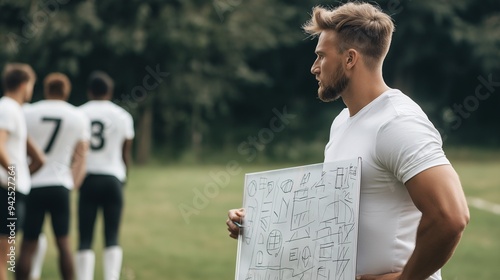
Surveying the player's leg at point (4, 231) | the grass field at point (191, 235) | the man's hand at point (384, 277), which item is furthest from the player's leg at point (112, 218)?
the man's hand at point (384, 277)

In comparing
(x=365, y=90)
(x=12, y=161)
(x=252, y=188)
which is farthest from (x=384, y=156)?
(x=12, y=161)

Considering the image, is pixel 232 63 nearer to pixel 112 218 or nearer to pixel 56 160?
pixel 112 218

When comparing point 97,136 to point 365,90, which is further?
point 97,136

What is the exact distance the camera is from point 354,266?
10.5 ft

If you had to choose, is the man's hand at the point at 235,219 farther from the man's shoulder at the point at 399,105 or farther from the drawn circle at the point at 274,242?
the man's shoulder at the point at 399,105

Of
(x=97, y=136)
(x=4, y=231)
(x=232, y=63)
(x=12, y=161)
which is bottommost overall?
(x=4, y=231)

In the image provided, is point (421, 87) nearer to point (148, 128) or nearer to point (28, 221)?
point (148, 128)

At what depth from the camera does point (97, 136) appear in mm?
9336

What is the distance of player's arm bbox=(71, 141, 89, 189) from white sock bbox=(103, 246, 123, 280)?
827 millimetres

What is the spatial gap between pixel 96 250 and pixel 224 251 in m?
1.83

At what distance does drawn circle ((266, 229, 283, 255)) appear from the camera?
364cm

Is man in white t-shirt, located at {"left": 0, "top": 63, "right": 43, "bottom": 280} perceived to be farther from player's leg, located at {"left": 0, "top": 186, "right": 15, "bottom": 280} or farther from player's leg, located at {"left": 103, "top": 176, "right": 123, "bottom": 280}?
player's leg, located at {"left": 103, "top": 176, "right": 123, "bottom": 280}

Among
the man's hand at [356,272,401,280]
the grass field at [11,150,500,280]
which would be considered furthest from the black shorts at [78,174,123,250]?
the man's hand at [356,272,401,280]

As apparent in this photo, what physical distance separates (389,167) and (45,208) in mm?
6192
